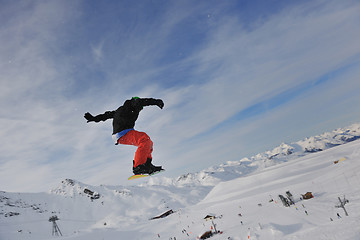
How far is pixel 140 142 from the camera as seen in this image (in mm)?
5305

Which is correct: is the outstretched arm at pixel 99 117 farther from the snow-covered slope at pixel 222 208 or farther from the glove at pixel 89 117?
the snow-covered slope at pixel 222 208

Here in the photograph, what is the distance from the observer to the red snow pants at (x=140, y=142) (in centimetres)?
524

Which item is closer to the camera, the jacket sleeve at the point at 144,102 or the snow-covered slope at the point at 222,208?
the jacket sleeve at the point at 144,102

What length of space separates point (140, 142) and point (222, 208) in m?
44.7

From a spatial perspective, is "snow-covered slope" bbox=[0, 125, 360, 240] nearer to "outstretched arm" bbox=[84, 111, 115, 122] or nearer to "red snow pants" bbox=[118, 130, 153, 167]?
"red snow pants" bbox=[118, 130, 153, 167]

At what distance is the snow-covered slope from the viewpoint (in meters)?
22.9

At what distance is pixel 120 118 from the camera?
17.3 ft

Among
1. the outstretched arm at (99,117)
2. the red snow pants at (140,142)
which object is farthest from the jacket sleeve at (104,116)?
the red snow pants at (140,142)

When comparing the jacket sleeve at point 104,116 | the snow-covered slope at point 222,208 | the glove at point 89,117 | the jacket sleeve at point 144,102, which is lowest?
the snow-covered slope at point 222,208

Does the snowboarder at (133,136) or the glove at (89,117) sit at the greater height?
the glove at (89,117)

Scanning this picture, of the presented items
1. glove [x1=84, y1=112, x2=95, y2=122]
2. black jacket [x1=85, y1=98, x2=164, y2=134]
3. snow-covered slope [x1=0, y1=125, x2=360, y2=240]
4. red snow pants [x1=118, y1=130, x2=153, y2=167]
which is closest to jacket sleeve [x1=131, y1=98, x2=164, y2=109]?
black jacket [x1=85, y1=98, x2=164, y2=134]

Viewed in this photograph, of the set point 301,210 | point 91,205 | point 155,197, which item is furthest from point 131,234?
point 155,197

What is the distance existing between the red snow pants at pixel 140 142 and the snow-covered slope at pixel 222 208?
25.2 feet

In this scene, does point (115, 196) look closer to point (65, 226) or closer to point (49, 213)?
point (49, 213)
